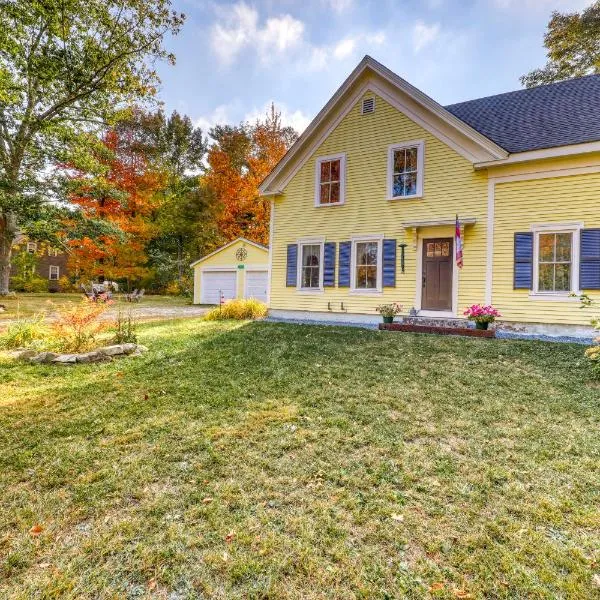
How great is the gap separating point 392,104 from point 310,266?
5405mm

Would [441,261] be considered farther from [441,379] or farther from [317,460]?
[317,460]

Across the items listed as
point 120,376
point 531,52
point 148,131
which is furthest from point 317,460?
point 148,131

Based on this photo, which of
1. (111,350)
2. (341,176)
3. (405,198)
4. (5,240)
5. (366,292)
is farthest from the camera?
(5,240)

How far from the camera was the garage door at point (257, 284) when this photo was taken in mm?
18359

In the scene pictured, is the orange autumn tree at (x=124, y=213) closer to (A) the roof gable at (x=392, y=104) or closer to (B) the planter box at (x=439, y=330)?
(A) the roof gable at (x=392, y=104)

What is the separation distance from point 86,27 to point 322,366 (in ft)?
53.4

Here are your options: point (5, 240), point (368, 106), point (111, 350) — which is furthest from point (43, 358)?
point (5, 240)

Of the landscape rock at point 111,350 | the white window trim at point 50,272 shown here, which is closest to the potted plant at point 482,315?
the landscape rock at point 111,350

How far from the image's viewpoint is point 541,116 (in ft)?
33.3

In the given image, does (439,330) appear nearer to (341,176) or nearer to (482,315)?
(482,315)

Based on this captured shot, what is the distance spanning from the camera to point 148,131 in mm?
28812

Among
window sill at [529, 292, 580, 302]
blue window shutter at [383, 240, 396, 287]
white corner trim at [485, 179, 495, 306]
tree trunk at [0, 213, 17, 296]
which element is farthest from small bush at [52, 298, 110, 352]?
tree trunk at [0, 213, 17, 296]

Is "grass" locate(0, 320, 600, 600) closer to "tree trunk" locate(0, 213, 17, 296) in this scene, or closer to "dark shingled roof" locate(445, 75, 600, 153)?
"dark shingled roof" locate(445, 75, 600, 153)

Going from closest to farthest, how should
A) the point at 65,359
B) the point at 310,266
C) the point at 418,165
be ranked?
the point at 65,359 < the point at 418,165 < the point at 310,266
